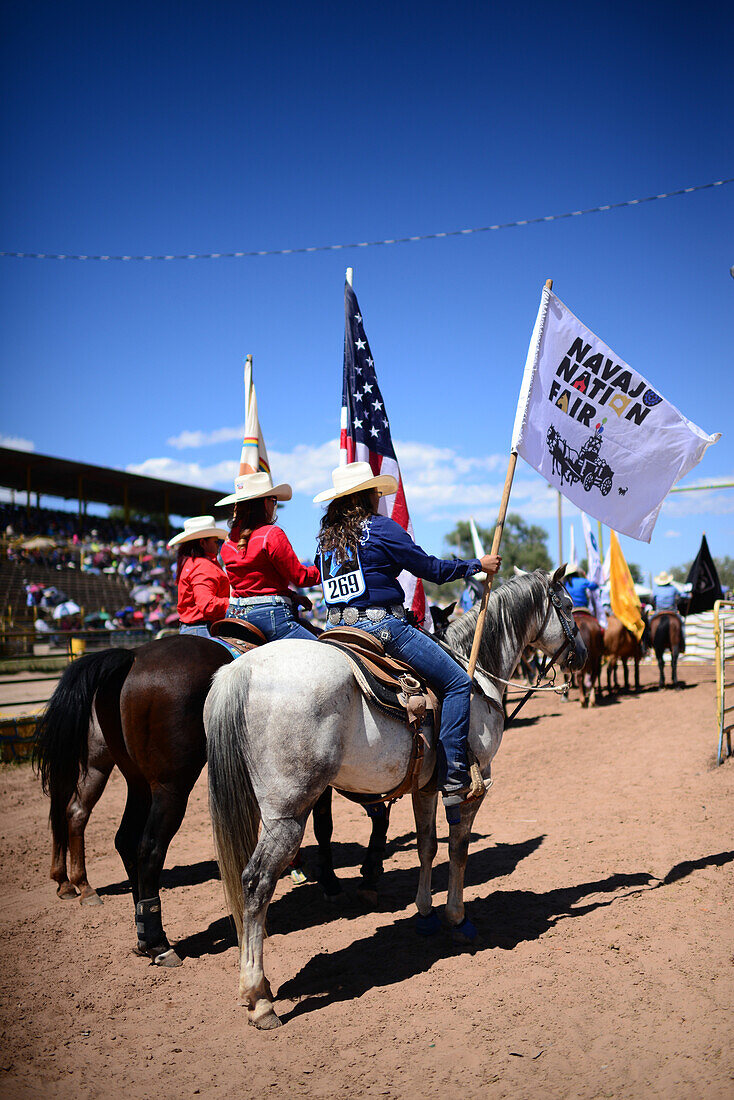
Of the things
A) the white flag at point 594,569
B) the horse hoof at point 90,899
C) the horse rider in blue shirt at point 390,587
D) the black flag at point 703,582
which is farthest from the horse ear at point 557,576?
the black flag at point 703,582

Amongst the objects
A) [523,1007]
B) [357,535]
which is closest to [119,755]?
[357,535]

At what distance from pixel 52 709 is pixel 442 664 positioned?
2490mm

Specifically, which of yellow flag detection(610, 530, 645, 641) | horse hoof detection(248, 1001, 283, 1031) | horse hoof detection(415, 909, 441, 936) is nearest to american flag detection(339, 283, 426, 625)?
horse hoof detection(415, 909, 441, 936)

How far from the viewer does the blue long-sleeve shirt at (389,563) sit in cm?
405

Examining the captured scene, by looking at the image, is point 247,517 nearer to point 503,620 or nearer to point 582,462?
point 503,620

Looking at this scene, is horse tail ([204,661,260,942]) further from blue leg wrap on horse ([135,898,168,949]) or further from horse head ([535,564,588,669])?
horse head ([535,564,588,669])

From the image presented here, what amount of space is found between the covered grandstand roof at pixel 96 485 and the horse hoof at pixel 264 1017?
99.6 ft

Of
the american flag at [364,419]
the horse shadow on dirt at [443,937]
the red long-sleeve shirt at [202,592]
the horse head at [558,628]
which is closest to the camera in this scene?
the horse shadow on dirt at [443,937]

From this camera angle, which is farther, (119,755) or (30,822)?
(30,822)

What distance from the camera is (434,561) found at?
4102 millimetres

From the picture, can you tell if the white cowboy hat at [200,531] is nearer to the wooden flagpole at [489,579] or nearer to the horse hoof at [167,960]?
the wooden flagpole at [489,579]

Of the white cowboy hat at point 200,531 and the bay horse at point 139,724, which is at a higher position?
the white cowboy hat at point 200,531

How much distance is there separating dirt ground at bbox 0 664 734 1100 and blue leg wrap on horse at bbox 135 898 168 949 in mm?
130

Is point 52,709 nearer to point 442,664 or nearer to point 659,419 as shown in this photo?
point 442,664
